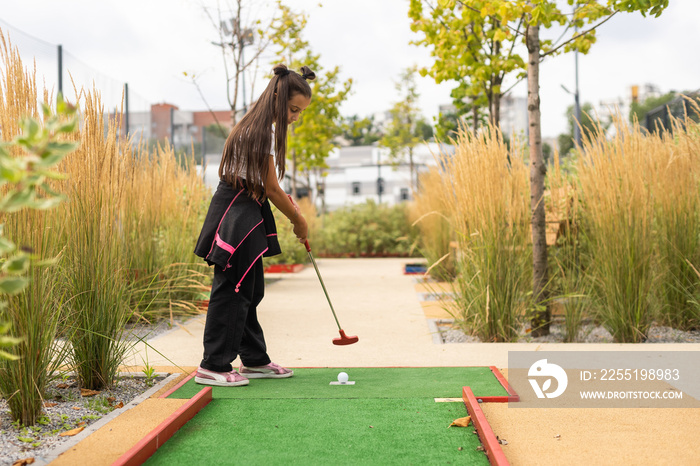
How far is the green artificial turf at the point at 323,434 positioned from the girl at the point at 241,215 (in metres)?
0.38

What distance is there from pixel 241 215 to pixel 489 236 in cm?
185

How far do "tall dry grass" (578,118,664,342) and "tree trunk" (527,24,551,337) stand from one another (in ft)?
1.20

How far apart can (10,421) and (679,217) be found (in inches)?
171

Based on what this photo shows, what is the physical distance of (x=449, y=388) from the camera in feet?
10.6

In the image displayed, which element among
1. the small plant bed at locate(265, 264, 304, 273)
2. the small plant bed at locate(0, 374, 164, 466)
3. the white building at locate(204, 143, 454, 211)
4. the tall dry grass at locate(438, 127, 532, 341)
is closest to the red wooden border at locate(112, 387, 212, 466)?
the small plant bed at locate(0, 374, 164, 466)

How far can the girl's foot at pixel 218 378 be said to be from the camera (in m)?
3.30

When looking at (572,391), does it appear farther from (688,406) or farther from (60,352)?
(60,352)

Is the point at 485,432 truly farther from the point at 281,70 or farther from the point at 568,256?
the point at 568,256

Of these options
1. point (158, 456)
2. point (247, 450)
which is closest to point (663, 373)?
point (247, 450)

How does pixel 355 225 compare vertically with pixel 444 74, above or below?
below

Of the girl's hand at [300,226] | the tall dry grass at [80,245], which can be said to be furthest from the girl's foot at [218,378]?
the girl's hand at [300,226]

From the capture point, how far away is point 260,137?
10.6ft

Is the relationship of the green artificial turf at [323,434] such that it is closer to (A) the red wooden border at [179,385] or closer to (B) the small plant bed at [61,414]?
(A) the red wooden border at [179,385]

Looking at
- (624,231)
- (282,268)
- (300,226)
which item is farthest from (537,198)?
(282,268)
